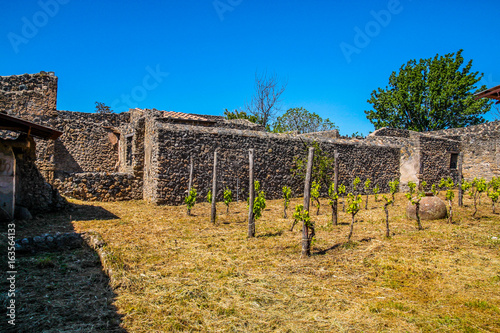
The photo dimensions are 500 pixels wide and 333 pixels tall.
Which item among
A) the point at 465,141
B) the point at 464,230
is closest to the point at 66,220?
the point at 464,230

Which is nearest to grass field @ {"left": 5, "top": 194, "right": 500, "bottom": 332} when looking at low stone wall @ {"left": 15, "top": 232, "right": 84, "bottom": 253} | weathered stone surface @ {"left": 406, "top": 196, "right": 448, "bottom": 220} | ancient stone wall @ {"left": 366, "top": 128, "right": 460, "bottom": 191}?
weathered stone surface @ {"left": 406, "top": 196, "right": 448, "bottom": 220}

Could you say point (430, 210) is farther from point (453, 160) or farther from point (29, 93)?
point (29, 93)

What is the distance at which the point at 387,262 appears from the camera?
5750 mm

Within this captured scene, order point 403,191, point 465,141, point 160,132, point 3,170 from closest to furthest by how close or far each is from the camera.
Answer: point 3,170 < point 160,132 < point 403,191 < point 465,141

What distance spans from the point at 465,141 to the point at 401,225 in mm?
13472

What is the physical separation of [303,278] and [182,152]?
819 centimetres

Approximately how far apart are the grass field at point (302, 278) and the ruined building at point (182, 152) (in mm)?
3819

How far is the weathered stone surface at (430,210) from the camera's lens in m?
9.37

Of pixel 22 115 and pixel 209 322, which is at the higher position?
pixel 22 115

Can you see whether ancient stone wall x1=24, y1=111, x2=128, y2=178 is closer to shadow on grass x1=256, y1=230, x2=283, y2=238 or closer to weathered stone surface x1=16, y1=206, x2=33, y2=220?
weathered stone surface x1=16, y1=206, x2=33, y2=220

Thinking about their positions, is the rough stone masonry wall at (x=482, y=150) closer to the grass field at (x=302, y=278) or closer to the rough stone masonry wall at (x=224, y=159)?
the rough stone masonry wall at (x=224, y=159)

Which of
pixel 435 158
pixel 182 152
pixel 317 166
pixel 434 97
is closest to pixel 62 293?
pixel 182 152

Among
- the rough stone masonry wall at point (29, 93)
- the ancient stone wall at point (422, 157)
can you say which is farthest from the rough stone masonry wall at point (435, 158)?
the rough stone masonry wall at point (29, 93)

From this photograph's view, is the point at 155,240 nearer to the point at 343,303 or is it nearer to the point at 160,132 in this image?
the point at 343,303
